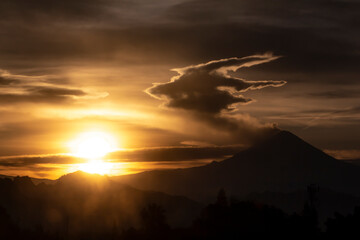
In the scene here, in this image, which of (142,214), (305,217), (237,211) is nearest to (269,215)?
(305,217)

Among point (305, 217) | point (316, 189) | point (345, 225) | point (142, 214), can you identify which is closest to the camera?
point (345, 225)

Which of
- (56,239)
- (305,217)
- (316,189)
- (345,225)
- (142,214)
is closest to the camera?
(345,225)

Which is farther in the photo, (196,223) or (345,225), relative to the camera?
(196,223)

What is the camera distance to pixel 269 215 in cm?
11550

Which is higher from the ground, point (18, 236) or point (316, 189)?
point (316, 189)

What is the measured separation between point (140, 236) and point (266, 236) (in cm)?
2845

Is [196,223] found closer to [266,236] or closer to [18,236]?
[266,236]

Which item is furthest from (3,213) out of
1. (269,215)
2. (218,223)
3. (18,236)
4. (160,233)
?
(269,215)

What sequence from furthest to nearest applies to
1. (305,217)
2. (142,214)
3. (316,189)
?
1. (142,214)
2. (316,189)
3. (305,217)

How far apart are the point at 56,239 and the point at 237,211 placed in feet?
162

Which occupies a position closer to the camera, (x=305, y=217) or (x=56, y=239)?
(x=305, y=217)

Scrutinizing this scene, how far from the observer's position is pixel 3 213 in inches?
6063

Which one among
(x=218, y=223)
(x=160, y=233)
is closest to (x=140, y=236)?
(x=160, y=233)

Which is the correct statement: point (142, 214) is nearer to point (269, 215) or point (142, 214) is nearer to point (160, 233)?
point (160, 233)
